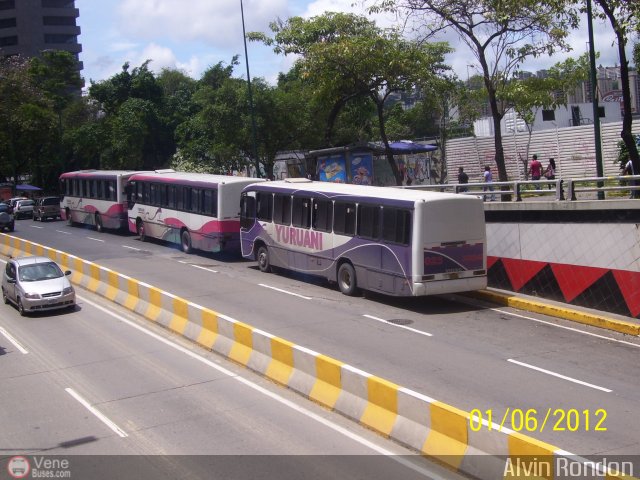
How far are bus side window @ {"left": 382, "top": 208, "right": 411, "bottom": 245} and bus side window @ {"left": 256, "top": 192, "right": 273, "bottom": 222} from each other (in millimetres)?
6038

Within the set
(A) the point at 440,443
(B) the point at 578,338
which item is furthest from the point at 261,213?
(A) the point at 440,443

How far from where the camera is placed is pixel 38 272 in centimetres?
2014

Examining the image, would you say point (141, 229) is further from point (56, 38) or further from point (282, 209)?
point (56, 38)

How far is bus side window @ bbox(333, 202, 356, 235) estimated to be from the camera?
774 inches

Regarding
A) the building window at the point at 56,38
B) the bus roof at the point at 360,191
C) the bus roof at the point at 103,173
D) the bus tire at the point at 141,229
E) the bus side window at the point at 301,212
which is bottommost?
the bus tire at the point at 141,229

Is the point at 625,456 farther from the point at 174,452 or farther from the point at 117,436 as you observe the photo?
the point at 117,436

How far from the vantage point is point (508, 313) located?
17.2 meters

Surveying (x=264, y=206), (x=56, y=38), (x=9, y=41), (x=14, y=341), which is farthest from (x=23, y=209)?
(x=56, y=38)

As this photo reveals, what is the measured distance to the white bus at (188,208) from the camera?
85.6ft

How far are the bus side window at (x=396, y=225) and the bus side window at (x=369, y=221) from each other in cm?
29

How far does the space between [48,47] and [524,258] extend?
10615 cm

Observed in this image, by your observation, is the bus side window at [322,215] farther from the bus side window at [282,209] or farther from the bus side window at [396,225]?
the bus side window at [396,225]

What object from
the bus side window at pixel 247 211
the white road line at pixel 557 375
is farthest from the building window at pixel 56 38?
the white road line at pixel 557 375

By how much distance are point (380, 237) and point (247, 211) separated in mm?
7499
